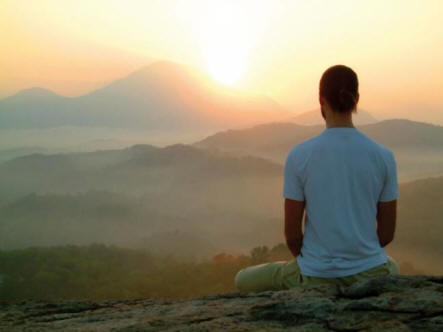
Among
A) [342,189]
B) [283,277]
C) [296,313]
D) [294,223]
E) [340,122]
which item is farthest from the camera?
[283,277]

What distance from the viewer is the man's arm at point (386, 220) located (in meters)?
3.46

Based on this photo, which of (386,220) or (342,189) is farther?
(386,220)

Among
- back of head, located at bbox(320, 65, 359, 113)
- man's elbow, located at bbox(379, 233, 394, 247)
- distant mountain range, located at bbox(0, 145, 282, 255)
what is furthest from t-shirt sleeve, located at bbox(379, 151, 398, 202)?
distant mountain range, located at bbox(0, 145, 282, 255)

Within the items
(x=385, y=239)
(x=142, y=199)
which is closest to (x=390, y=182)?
(x=385, y=239)

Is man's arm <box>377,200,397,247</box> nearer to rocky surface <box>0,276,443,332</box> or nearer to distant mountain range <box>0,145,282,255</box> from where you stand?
rocky surface <box>0,276,443,332</box>

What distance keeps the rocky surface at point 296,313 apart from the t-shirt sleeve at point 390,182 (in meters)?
0.56

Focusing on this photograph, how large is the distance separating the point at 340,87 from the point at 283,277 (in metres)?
1.56

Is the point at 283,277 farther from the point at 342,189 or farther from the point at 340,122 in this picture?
the point at 340,122

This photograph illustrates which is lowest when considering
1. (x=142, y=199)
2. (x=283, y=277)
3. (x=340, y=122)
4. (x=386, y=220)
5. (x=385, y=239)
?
(x=142, y=199)

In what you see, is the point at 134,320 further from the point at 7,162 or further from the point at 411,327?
the point at 7,162

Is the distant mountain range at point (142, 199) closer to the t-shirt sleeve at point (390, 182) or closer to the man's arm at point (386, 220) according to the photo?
the man's arm at point (386, 220)

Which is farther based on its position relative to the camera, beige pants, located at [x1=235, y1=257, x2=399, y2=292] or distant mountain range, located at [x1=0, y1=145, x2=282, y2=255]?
distant mountain range, located at [x1=0, y1=145, x2=282, y2=255]

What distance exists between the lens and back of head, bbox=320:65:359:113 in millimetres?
3262

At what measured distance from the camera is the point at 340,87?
327 centimetres
